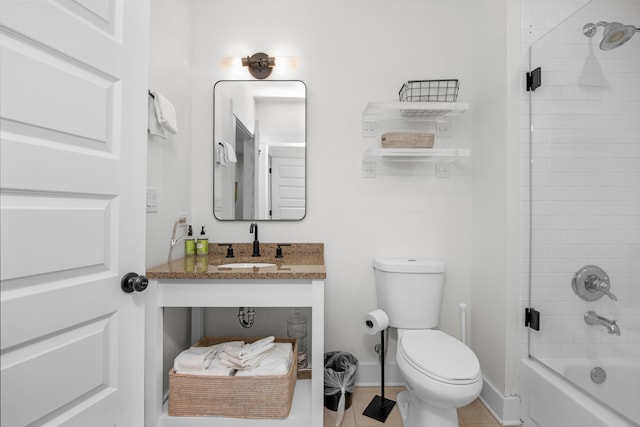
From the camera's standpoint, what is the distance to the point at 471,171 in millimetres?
2055

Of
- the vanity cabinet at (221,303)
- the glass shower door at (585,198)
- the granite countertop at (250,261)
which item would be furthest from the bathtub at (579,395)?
the granite countertop at (250,261)

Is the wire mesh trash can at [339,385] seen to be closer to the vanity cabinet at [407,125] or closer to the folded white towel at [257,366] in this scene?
the folded white towel at [257,366]

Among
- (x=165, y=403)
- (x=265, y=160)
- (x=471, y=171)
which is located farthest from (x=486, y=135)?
(x=165, y=403)

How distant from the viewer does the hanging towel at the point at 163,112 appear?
4.86 feet

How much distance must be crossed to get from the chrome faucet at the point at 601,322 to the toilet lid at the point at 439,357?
0.52 m

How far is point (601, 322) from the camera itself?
Answer: 4.36 ft

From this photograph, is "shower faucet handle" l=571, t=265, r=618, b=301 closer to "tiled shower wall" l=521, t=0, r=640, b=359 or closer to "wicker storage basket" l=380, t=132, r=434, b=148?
"tiled shower wall" l=521, t=0, r=640, b=359

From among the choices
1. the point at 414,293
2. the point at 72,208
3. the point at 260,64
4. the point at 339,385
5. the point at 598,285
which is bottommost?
the point at 339,385

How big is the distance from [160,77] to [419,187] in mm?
1641

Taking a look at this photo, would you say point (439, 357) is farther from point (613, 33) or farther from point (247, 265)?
point (613, 33)

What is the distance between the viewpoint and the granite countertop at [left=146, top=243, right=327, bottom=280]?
4.56 ft

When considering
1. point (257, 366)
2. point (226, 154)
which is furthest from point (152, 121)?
point (257, 366)

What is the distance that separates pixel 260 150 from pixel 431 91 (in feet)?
3.68

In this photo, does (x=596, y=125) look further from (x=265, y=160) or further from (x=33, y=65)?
(x=33, y=65)
